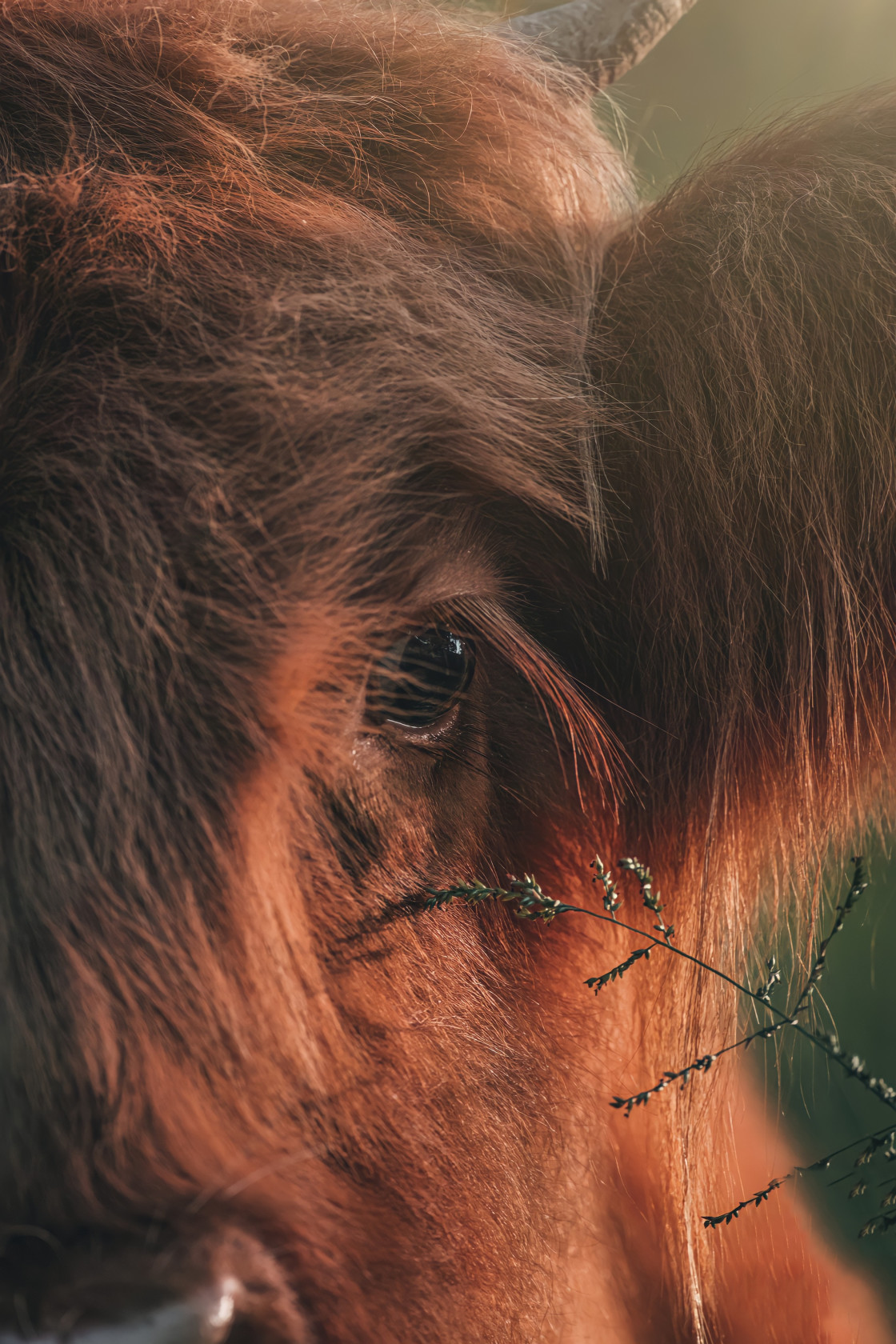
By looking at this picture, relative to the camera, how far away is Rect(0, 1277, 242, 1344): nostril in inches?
17.6

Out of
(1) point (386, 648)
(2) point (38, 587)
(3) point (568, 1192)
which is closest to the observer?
(2) point (38, 587)

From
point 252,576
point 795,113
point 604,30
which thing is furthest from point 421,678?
point 604,30

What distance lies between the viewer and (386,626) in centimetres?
63

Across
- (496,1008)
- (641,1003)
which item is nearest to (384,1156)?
(496,1008)

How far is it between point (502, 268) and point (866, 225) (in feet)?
0.84

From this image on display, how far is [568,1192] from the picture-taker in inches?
29.6

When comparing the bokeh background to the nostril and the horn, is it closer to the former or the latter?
the horn

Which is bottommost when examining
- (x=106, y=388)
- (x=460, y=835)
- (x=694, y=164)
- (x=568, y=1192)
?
(x=568, y=1192)

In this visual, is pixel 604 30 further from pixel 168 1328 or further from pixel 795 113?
pixel 168 1328

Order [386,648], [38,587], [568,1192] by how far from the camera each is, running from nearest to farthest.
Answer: [38,587] → [386,648] → [568,1192]

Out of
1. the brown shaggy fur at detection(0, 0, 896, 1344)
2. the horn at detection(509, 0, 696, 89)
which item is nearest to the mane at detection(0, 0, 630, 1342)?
the brown shaggy fur at detection(0, 0, 896, 1344)

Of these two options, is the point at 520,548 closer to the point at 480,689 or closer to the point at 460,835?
the point at 480,689

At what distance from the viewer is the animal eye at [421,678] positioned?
65 centimetres

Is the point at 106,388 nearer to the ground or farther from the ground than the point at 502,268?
nearer to the ground
